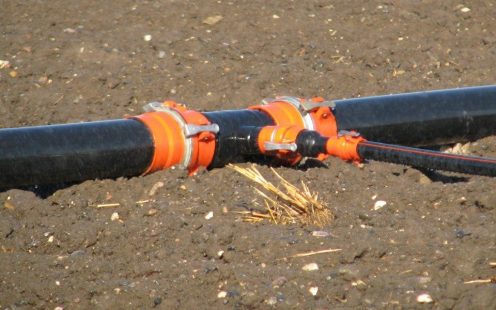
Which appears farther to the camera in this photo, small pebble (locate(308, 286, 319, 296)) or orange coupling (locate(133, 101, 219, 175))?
orange coupling (locate(133, 101, 219, 175))

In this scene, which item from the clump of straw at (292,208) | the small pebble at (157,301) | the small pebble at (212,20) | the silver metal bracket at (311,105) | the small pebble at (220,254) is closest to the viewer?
the small pebble at (157,301)

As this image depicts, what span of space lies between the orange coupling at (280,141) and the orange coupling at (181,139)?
0.23 m

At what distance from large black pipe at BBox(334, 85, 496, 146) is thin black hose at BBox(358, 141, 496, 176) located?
77 centimetres

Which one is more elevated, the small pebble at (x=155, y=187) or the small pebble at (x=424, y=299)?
the small pebble at (x=424, y=299)

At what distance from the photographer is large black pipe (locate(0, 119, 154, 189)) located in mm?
4832

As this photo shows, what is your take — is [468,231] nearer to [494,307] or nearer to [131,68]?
[494,307]

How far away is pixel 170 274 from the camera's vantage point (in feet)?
13.0

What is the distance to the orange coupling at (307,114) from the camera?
5426 mm

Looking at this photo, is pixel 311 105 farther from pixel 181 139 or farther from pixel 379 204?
pixel 379 204

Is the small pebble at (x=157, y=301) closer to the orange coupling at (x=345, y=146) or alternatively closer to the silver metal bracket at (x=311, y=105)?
the orange coupling at (x=345, y=146)

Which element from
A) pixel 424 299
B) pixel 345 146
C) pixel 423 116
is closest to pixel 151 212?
pixel 345 146

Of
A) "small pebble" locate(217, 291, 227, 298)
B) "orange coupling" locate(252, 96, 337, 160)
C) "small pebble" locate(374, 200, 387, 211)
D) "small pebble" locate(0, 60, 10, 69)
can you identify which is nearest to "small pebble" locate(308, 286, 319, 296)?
"small pebble" locate(217, 291, 227, 298)

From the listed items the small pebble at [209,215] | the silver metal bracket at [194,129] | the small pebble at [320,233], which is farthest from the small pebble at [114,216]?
the small pebble at [320,233]

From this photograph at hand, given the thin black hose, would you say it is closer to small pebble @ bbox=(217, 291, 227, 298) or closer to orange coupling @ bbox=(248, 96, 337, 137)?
orange coupling @ bbox=(248, 96, 337, 137)
